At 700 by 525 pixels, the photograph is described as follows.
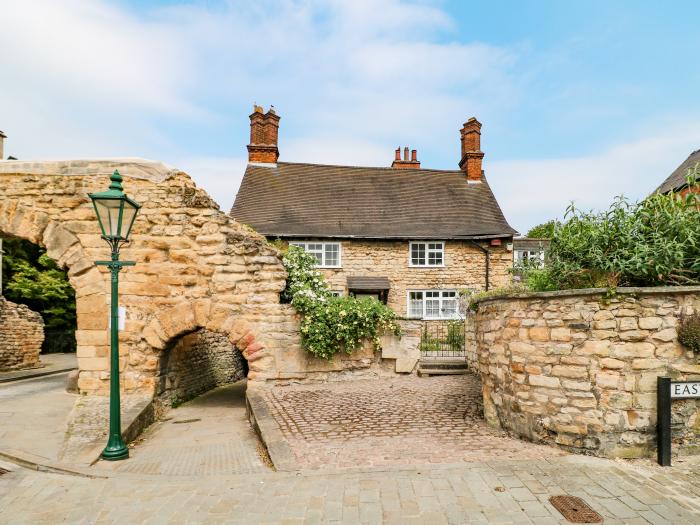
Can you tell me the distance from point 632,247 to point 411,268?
41.9 feet

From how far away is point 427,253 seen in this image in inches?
707

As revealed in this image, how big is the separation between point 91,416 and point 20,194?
13.4ft

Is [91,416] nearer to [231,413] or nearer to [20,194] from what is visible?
[231,413]

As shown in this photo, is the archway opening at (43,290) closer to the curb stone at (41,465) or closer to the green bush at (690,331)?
the curb stone at (41,465)

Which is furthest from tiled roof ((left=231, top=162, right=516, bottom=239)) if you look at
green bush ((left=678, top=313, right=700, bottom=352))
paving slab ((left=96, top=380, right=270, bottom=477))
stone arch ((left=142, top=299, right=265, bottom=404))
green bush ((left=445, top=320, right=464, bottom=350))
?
green bush ((left=678, top=313, right=700, bottom=352))

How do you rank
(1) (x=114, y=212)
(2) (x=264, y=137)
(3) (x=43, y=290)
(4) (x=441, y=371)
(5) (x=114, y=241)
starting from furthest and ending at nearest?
(3) (x=43, y=290), (2) (x=264, y=137), (4) (x=441, y=371), (5) (x=114, y=241), (1) (x=114, y=212)

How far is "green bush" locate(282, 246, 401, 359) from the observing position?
27.5ft

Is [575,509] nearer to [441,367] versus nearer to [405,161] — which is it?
[441,367]

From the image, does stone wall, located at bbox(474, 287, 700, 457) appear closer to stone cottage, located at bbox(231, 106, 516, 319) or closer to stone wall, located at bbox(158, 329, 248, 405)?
stone wall, located at bbox(158, 329, 248, 405)

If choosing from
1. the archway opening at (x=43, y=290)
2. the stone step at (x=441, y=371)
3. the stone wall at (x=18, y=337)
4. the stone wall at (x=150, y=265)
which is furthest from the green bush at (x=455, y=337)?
→ the archway opening at (x=43, y=290)

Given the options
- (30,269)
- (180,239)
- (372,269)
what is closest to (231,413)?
(180,239)

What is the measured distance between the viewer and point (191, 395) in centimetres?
941

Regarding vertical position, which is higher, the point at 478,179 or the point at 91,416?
the point at 478,179

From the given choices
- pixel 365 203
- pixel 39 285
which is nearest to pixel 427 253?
pixel 365 203
